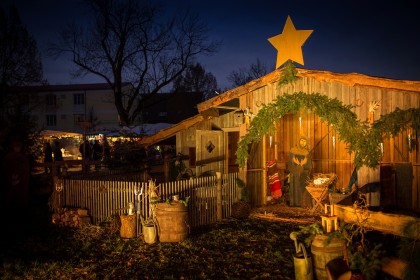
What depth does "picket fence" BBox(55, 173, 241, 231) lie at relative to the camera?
9.04 meters

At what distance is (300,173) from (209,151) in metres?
3.64

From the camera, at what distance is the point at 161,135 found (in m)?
15.0

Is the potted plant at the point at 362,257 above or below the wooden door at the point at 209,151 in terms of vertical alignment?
below

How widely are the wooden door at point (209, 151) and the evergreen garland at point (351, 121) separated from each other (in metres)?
3.77

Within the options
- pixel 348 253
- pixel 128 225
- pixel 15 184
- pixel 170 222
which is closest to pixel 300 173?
pixel 170 222

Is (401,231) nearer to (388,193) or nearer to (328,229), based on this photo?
(328,229)

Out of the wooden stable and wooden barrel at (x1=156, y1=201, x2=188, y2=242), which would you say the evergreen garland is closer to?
the wooden stable

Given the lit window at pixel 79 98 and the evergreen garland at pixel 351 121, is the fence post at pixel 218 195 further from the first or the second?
the lit window at pixel 79 98

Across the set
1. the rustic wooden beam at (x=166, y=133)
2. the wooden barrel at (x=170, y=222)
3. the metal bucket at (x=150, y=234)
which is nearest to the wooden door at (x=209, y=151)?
the rustic wooden beam at (x=166, y=133)

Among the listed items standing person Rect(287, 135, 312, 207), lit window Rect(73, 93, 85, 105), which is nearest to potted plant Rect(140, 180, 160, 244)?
standing person Rect(287, 135, 312, 207)

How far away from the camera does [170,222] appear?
814 centimetres

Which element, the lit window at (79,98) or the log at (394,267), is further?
the lit window at (79,98)

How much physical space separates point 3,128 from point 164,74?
65.8ft

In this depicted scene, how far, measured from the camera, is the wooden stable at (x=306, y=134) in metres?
9.42
